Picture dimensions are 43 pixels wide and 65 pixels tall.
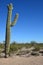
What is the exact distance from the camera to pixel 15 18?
58.3 feet

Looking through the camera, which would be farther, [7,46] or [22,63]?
[7,46]

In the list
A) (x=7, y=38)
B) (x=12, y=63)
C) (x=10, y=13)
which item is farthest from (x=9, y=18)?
(x=12, y=63)

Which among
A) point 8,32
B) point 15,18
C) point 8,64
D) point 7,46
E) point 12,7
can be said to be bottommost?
point 8,64

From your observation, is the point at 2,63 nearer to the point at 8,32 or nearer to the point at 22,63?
the point at 22,63

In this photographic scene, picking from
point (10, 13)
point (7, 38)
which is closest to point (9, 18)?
point (10, 13)

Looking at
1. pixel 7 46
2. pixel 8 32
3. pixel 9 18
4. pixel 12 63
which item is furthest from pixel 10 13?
pixel 12 63

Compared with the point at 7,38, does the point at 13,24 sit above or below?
above

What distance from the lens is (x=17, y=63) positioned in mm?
14234

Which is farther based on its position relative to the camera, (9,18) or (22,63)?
(9,18)

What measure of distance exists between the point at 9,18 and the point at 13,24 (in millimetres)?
734

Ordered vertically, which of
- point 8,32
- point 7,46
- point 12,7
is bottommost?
point 7,46

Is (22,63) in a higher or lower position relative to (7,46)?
lower

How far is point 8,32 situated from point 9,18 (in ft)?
4.58

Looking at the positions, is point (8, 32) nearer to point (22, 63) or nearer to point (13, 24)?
point (13, 24)
